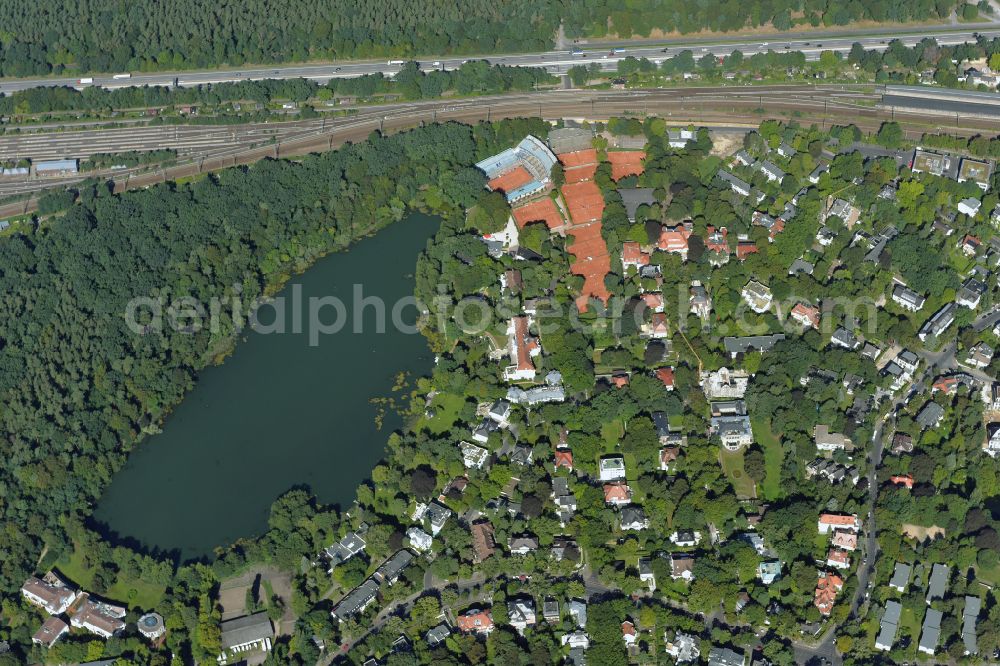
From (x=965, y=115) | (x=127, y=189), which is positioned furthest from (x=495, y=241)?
(x=965, y=115)

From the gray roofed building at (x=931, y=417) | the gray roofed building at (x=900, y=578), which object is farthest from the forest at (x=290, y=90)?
the gray roofed building at (x=900, y=578)

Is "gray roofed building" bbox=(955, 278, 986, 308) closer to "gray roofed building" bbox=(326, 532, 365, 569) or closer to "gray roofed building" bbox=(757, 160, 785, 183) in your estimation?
"gray roofed building" bbox=(757, 160, 785, 183)

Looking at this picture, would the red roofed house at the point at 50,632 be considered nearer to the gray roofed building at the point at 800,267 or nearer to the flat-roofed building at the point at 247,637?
the flat-roofed building at the point at 247,637

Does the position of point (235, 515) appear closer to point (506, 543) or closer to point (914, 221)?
point (506, 543)

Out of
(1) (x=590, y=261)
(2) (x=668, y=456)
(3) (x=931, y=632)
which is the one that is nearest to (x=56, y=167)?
(1) (x=590, y=261)

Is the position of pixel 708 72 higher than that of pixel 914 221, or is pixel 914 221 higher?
pixel 708 72

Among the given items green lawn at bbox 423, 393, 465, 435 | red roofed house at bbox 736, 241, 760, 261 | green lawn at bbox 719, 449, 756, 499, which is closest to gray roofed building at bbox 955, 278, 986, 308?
red roofed house at bbox 736, 241, 760, 261

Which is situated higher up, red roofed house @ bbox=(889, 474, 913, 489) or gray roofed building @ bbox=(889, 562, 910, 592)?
red roofed house @ bbox=(889, 474, 913, 489)
